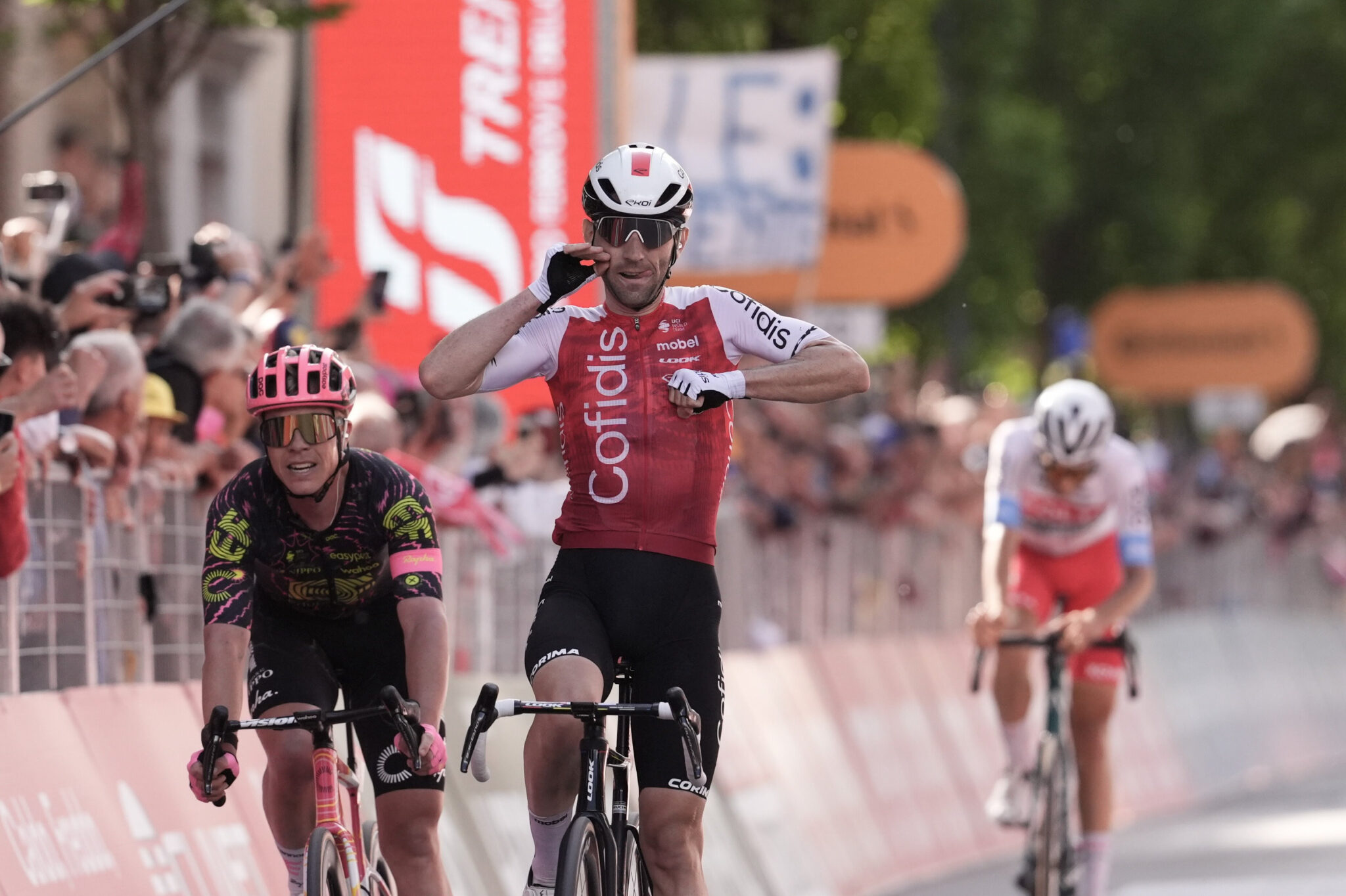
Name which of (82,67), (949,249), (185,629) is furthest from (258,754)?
(949,249)

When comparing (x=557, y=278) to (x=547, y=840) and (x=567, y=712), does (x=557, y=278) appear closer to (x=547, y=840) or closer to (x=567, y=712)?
(x=567, y=712)

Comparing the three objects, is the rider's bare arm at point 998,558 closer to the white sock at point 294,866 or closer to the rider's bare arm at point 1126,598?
the rider's bare arm at point 1126,598

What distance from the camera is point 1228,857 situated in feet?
51.7

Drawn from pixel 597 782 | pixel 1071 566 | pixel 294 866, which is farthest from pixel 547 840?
pixel 1071 566

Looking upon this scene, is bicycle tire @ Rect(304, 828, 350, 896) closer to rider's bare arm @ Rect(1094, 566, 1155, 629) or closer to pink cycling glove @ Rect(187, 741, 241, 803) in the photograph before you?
pink cycling glove @ Rect(187, 741, 241, 803)

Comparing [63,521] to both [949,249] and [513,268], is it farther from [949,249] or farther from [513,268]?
[949,249]

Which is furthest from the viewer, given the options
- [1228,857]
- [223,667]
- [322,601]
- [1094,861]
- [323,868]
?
[1228,857]

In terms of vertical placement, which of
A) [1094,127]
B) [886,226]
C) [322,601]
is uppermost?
[1094,127]

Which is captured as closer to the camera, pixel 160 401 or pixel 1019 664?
pixel 160 401

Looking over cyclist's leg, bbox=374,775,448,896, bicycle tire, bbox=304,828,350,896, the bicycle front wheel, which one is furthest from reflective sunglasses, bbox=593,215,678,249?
the bicycle front wheel

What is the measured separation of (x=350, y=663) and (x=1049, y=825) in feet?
14.6

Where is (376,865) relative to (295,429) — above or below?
below

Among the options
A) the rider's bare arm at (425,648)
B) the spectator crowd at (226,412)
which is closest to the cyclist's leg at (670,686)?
the rider's bare arm at (425,648)

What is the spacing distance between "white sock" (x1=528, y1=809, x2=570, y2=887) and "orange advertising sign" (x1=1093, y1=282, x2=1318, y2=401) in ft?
94.0
